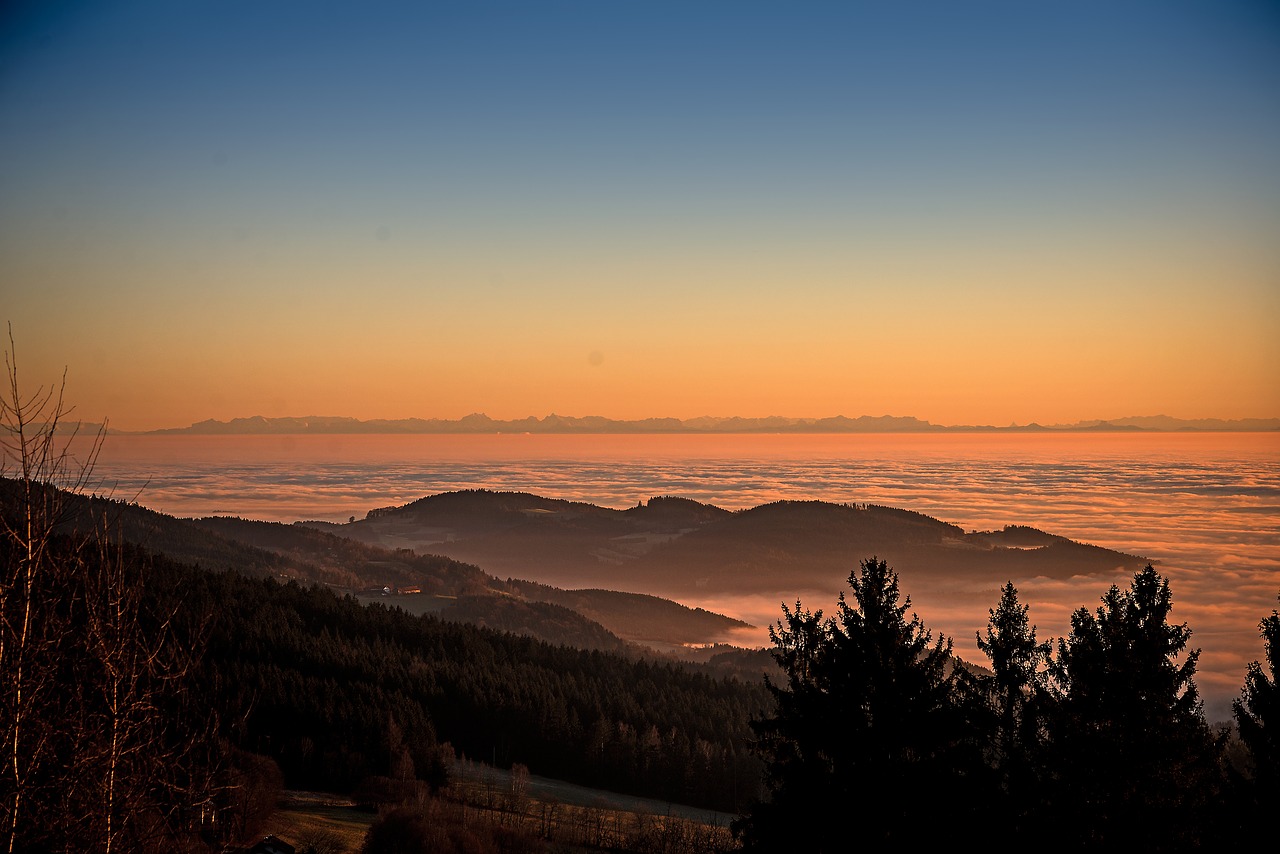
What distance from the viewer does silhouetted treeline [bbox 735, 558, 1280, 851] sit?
2267 cm

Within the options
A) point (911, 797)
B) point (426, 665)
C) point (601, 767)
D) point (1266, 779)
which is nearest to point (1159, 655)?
point (1266, 779)

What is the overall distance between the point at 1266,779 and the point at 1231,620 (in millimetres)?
196348

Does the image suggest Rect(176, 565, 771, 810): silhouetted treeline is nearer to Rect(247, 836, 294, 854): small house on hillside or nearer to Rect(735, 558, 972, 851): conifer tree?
Rect(247, 836, 294, 854): small house on hillside

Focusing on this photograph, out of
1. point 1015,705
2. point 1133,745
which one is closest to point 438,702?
point 1015,705

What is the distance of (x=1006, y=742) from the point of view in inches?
974

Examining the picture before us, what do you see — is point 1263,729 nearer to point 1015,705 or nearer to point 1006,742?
point 1015,705

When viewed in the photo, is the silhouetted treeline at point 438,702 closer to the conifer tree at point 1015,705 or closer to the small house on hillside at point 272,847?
the small house on hillside at point 272,847

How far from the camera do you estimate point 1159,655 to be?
79.3ft

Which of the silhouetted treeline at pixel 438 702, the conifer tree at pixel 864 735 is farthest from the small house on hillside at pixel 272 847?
the silhouetted treeline at pixel 438 702

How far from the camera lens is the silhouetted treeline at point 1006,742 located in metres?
22.7

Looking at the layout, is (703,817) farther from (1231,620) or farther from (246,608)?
(1231,620)

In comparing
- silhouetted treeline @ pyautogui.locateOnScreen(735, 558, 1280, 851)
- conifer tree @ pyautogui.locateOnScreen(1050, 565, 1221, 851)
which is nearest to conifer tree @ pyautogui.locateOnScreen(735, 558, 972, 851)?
silhouetted treeline @ pyautogui.locateOnScreen(735, 558, 1280, 851)

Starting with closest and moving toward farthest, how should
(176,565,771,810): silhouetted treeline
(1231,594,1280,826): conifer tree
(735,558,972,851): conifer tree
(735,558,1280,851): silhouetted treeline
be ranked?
(735,558,1280,851): silhouetted treeline, (735,558,972,851): conifer tree, (1231,594,1280,826): conifer tree, (176,565,771,810): silhouetted treeline

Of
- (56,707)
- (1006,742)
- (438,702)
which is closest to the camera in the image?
(56,707)
